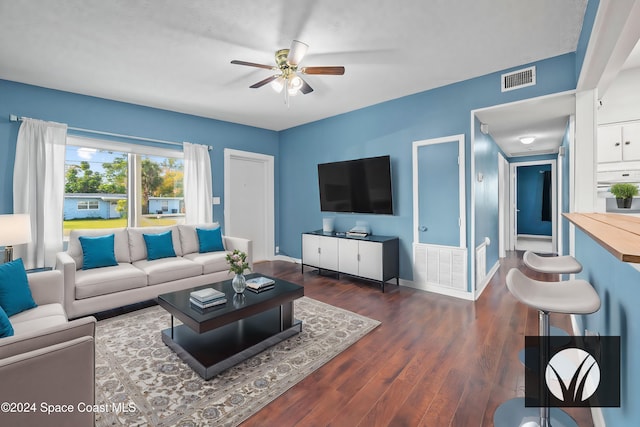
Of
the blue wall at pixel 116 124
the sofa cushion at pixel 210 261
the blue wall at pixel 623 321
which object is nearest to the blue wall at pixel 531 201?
the blue wall at pixel 116 124

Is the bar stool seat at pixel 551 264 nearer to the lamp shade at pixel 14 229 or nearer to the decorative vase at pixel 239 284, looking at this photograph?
the decorative vase at pixel 239 284

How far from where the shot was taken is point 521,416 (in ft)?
5.53

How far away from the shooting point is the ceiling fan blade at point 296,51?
2365 millimetres

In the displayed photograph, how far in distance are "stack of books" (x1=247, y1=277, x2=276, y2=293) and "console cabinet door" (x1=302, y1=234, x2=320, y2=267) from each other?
6.76 feet

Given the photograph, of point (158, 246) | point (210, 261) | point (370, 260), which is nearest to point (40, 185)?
point (158, 246)

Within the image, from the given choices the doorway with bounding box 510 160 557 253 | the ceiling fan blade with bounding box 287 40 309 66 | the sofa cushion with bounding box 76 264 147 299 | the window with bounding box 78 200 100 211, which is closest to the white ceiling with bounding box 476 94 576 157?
the ceiling fan blade with bounding box 287 40 309 66

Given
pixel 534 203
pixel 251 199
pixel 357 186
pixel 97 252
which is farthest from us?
pixel 534 203

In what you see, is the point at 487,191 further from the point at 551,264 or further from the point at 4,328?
the point at 4,328

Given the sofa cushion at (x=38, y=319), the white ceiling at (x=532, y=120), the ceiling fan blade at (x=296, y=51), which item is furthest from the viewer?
the white ceiling at (x=532, y=120)

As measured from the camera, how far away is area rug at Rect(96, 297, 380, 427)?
171 cm

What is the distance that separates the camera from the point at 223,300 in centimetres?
238

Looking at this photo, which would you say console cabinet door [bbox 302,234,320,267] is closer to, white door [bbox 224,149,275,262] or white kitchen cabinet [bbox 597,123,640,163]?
white door [bbox 224,149,275,262]

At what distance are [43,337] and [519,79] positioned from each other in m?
Answer: 4.36

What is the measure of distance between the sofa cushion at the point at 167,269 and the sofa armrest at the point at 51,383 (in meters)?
2.27
